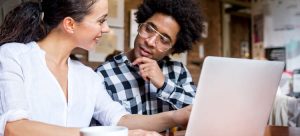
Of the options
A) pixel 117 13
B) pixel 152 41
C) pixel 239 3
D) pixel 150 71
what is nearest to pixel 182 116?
pixel 150 71

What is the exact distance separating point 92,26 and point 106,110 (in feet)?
1.00

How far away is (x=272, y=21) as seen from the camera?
12.9ft

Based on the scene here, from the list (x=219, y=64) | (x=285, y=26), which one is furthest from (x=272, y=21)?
(x=219, y=64)

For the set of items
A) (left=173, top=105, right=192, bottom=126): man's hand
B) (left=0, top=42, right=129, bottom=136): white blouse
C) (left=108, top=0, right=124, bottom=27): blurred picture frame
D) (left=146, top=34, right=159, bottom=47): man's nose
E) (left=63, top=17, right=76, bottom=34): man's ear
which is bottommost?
(left=173, top=105, right=192, bottom=126): man's hand

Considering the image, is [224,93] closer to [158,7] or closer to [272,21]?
[158,7]

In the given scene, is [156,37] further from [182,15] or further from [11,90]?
[11,90]

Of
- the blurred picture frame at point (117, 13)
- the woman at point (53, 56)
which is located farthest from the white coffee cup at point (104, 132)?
the blurred picture frame at point (117, 13)

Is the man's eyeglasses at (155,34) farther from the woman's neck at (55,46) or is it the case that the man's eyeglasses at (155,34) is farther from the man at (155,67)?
the woman's neck at (55,46)

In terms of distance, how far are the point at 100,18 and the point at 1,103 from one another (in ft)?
1.24

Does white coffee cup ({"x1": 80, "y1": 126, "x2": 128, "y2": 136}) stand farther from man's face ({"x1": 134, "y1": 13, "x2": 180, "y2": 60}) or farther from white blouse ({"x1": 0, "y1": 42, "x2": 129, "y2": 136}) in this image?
man's face ({"x1": 134, "y1": 13, "x2": 180, "y2": 60})

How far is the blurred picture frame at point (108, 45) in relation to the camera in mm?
3569

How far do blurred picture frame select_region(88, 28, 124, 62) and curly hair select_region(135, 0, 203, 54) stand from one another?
1980mm

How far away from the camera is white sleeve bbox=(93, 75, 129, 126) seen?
1191 millimetres

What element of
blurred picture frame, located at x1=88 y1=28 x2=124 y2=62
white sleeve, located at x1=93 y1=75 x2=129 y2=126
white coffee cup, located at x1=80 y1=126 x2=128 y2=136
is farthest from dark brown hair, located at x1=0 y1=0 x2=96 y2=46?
blurred picture frame, located at x1=88 y1=28 x2=124 y2=62
